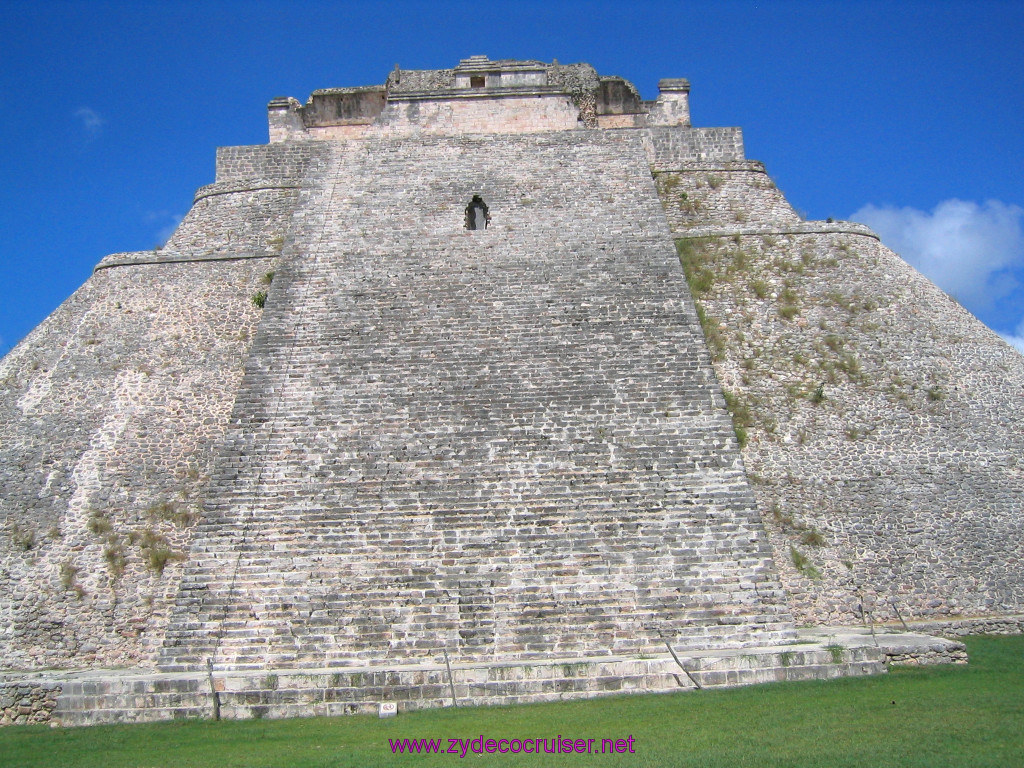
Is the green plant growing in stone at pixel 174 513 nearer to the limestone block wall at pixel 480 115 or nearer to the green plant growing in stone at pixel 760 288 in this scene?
the green plant growing in stone at pixel 760 288

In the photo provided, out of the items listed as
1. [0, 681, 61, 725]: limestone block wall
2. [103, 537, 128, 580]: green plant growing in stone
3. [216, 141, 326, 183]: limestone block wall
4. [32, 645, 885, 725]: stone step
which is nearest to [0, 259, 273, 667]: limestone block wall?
[103, 537, 128, 580]: green plant growing in stone

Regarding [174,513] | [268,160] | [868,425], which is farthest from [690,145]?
[174,513]

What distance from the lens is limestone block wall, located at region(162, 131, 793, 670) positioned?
803 cm

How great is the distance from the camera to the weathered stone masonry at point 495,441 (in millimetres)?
8164

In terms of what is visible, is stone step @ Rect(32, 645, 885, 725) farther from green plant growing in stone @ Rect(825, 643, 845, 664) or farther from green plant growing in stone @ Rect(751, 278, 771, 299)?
green plant growing in stone @ Rect(751, 278, 771, 299)

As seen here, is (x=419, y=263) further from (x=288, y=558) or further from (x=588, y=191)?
(x=288, y=558)

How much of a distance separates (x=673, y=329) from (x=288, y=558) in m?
5.57

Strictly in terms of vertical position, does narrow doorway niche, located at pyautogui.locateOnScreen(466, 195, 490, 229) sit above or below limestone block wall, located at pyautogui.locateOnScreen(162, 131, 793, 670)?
above

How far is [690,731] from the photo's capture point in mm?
5703

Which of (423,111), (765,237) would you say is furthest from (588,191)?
(423,111)

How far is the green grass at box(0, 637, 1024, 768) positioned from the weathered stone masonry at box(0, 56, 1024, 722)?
450 millimetres

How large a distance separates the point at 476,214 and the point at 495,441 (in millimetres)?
5035

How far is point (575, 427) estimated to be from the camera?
31.6ft

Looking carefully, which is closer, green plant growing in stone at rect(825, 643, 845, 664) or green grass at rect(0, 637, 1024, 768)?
green grass at rect(0, 637, 1024, 768)
